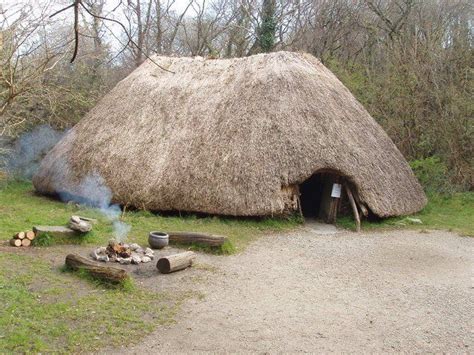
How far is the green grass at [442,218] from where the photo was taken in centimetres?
1024

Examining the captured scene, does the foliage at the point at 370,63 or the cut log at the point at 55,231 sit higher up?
the foliage at the point at 370,63

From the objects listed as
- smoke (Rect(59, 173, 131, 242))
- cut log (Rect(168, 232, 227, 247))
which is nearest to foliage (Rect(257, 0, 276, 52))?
smoke (Rect(59, 173, 131, 242))

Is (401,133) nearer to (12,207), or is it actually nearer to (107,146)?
(107,146)

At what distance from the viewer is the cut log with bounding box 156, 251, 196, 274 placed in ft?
21.4

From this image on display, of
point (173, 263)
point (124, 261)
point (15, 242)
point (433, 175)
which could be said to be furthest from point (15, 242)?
point (433, 175)

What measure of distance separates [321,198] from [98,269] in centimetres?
637

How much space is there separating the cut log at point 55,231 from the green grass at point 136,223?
96 millimetres

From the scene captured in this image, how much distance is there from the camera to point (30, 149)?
1527cm

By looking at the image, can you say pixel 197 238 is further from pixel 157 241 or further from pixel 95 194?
pixel 95 194

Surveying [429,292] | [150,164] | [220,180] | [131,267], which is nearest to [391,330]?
[429,292]

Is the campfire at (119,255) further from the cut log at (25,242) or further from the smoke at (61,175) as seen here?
the cut log at (25,242)

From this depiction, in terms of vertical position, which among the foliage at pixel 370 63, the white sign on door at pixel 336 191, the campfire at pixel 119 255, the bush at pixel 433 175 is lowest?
the campfire at pixel 119 255

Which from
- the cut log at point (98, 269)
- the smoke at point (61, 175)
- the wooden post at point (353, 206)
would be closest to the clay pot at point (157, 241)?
the smoke at point (61, 175)

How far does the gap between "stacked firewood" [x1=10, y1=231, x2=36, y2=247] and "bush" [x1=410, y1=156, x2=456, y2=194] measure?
1015 cm
